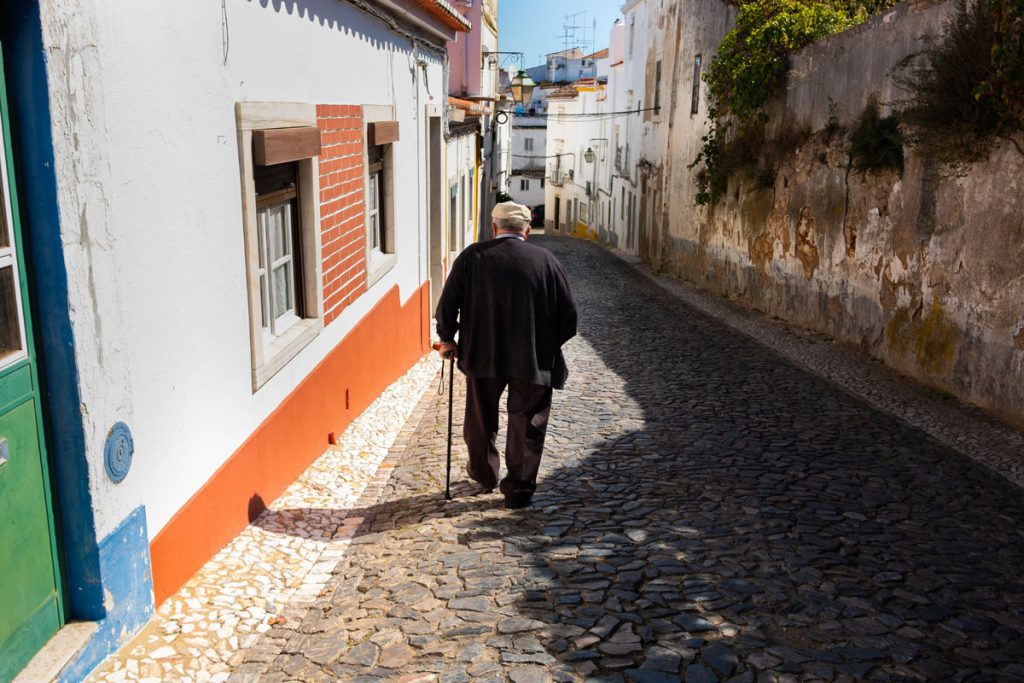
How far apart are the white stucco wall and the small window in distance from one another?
47.1 feet

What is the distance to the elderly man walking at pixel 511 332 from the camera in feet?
15.3

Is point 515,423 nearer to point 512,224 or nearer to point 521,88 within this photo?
point 512,224

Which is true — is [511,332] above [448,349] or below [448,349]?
above

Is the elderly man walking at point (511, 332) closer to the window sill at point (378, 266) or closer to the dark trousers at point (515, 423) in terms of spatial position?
the dark trousers at point (515, 423)

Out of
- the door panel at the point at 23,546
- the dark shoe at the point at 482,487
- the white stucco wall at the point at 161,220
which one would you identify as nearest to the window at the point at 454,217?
the white stucco wall at the point at 161,220

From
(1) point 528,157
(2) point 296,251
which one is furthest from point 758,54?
(1) point 528,157

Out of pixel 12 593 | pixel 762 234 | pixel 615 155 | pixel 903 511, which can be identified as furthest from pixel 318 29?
pixel 615 155

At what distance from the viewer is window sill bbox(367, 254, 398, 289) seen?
295 inches

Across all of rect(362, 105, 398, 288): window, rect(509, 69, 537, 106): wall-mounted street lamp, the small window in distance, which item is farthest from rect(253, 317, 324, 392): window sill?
rect(509, 69, 537, 106): wall-mounted street lamp

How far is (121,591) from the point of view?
319 cm

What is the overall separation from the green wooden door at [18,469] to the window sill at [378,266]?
183 inches

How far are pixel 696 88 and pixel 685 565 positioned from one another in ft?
53.3

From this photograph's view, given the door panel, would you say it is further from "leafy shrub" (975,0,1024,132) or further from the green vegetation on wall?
the green vegetation on wall

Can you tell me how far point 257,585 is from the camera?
403 cm
